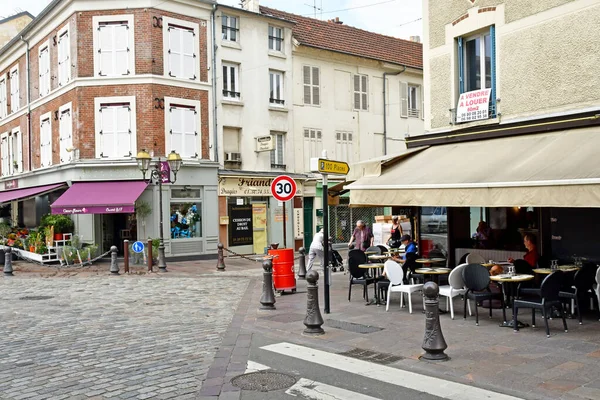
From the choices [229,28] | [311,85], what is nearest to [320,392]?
[229,28]

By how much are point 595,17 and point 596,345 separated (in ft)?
17.5

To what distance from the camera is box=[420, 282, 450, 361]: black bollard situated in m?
7.07

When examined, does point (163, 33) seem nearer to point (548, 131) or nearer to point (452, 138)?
point (452, 138)

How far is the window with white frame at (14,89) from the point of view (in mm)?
28391

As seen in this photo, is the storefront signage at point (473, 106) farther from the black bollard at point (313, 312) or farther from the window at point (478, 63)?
the black bollard at point (313, 312)

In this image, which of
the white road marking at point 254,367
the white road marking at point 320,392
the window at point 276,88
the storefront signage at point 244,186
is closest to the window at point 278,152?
the storefront signage at point 244,186

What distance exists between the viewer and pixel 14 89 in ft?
94.6

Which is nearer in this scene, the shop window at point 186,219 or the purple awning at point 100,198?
the purple awning at point 100,198

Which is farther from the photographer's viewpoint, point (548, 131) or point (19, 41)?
point (19, 41)

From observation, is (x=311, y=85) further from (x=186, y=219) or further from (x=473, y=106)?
(x=473, y=106)

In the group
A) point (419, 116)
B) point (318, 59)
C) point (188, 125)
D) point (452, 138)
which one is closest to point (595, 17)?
point (452, 138)

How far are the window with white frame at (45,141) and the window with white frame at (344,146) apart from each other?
41.4ft

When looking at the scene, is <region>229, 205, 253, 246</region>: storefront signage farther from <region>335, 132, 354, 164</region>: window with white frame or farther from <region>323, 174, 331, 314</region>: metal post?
<region>323, 174, 331, 314</region>: metal post

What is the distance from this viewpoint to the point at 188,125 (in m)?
22.8
